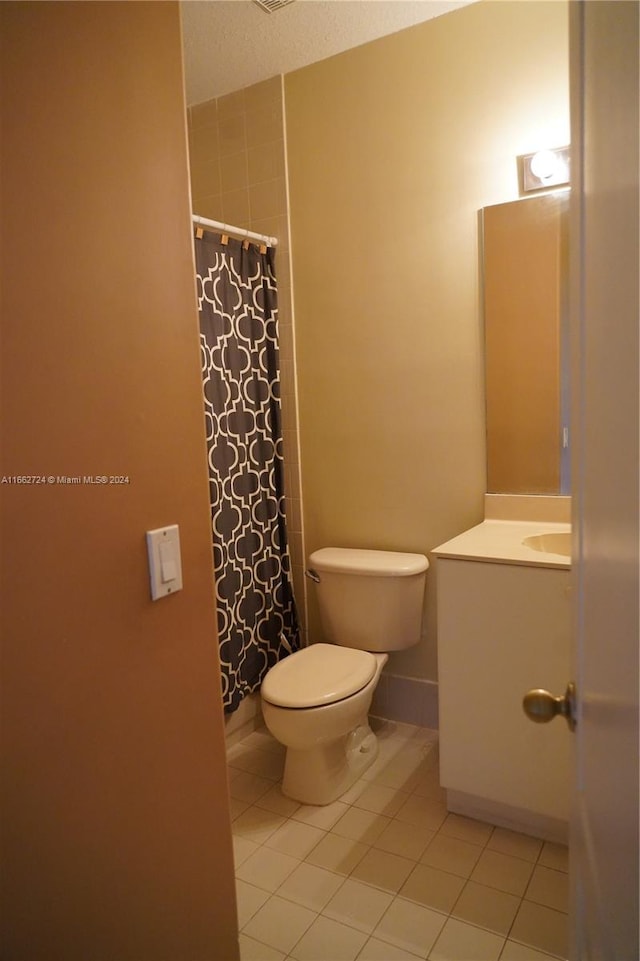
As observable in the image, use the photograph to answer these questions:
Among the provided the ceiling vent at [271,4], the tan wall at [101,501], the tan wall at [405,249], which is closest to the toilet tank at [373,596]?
the tan wall at [405,249]

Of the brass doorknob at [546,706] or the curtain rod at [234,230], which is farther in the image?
the curtain rod at [234,230]

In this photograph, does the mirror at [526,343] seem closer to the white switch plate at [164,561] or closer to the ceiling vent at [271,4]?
the ceiling vent at [271,4]

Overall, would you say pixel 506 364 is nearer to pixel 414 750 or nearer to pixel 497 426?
pixel 497 426

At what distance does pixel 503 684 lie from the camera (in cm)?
172

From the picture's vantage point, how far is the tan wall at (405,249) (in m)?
1.98

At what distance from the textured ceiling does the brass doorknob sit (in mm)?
2163

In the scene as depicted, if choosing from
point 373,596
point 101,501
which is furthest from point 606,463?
point 373,596

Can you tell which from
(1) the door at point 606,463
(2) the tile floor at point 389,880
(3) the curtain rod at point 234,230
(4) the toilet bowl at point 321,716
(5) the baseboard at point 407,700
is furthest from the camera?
(5) the baseboard at point 407,700

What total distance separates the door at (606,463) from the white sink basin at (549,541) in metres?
1.15

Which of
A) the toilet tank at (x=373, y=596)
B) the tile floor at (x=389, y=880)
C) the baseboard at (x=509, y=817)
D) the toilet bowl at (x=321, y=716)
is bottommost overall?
the tile floor at (x=389, y=880)

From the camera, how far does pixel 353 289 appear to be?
2.34 metres

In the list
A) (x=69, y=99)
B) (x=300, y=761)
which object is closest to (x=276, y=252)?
(x=69, y=99)

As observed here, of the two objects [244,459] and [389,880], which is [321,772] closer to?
[389,880]

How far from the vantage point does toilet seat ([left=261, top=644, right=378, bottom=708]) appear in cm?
187
